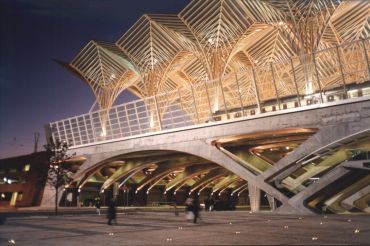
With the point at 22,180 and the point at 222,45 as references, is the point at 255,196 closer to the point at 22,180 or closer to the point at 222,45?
the point at 222,45

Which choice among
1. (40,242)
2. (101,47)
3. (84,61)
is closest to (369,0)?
(101,47)

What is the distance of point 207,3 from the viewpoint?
4006cm

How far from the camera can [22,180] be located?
54.8m

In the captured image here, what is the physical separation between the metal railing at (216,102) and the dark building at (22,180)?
17.0 ft

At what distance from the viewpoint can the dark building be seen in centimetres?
5191

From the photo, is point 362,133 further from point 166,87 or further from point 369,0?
point 166,87

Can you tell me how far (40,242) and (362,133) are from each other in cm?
2076

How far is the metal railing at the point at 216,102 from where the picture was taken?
2945 centimetres

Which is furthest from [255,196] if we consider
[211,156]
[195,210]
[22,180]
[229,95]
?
[22,180]

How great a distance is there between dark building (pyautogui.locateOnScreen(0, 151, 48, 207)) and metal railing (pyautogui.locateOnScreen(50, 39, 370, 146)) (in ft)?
17.0

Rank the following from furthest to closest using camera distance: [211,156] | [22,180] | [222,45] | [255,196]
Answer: [22,180]
[222,45]
[211,156]
[255,196]

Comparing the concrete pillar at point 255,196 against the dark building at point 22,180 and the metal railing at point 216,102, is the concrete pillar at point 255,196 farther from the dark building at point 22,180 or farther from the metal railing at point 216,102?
the dark building at point 22,180

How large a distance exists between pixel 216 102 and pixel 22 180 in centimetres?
Result: 3010

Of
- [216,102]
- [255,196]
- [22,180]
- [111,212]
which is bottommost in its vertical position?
[111,212]
